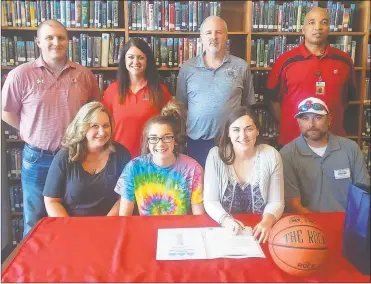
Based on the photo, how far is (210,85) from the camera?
8.99 feet

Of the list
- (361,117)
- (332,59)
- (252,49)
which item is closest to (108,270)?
(332,59)

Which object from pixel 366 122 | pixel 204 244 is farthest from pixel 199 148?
pixel 366 122

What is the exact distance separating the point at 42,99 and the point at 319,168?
5.94ft

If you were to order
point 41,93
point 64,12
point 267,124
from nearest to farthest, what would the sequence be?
point 41,93 → point 64,12 → point 267,124

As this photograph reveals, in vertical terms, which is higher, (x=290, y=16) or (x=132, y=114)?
(x=290, y=16)

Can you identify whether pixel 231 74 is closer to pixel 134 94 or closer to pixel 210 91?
pixel 210 91

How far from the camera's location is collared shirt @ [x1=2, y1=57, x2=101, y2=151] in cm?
263

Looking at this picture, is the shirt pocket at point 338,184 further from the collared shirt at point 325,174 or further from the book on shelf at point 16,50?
the book on shelf at point 16,50

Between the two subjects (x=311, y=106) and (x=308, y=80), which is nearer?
(x=311, y=106)

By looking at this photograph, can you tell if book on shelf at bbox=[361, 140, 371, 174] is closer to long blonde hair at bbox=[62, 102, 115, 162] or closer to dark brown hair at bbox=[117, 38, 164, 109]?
dark brown hair at bbox=[117, 38, 164, 109]

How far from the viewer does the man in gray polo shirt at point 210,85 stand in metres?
2.72

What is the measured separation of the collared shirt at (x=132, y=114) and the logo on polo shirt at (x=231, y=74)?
0.47m

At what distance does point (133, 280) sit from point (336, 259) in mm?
721

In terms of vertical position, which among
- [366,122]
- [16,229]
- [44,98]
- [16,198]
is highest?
[44,98]
